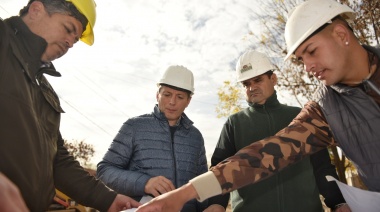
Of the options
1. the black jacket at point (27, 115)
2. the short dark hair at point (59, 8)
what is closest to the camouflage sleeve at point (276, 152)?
the black jacket at point (27, 115)

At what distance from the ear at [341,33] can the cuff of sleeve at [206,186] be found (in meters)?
1.43

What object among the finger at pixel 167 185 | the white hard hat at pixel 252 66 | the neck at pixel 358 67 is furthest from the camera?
the white hard hat at pixel 252 66

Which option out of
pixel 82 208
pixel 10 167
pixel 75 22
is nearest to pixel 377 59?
pixel 75 22

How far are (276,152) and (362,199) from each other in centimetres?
58

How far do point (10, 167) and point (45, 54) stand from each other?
0.98 meters

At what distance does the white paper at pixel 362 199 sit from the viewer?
67.0 inches

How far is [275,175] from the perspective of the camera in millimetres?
3285

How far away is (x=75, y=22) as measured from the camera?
262cm

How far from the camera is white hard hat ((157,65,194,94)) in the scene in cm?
369

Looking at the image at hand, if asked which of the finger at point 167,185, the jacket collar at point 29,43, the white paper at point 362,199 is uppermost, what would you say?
the jacket collar at point 29,43

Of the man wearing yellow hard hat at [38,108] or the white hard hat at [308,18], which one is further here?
the white hard hat at [308,18]

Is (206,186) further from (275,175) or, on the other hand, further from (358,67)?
(275,175)

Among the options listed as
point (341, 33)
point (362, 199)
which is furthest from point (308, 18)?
point (362, 199)

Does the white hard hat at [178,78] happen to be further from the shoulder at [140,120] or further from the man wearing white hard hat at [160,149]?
the shoulder at [140,120]
